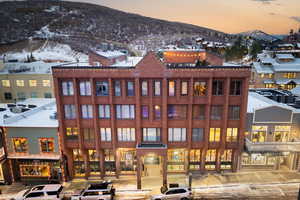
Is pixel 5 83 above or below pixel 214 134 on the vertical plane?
above

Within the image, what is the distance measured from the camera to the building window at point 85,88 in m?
25.4

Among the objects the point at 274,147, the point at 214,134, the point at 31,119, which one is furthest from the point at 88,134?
the point at 274,147

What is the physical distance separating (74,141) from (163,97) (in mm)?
13978

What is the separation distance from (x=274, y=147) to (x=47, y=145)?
31457 mm

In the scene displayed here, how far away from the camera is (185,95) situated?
25344 mm

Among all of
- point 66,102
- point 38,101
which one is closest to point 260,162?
point 66,102

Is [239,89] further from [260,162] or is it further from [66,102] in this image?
[66,102]

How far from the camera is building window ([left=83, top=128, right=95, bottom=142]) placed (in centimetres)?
2676

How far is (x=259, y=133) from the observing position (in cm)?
2691

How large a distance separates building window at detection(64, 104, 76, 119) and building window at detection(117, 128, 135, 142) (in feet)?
21.6

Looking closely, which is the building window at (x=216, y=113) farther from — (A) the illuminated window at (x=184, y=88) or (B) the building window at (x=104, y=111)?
(B) the building window at (x=104, y=111)

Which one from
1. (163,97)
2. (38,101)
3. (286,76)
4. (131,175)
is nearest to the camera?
(163,97)

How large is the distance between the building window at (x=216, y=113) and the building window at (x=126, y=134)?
438 inches

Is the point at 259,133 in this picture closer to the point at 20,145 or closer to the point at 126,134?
the point at 126,134
